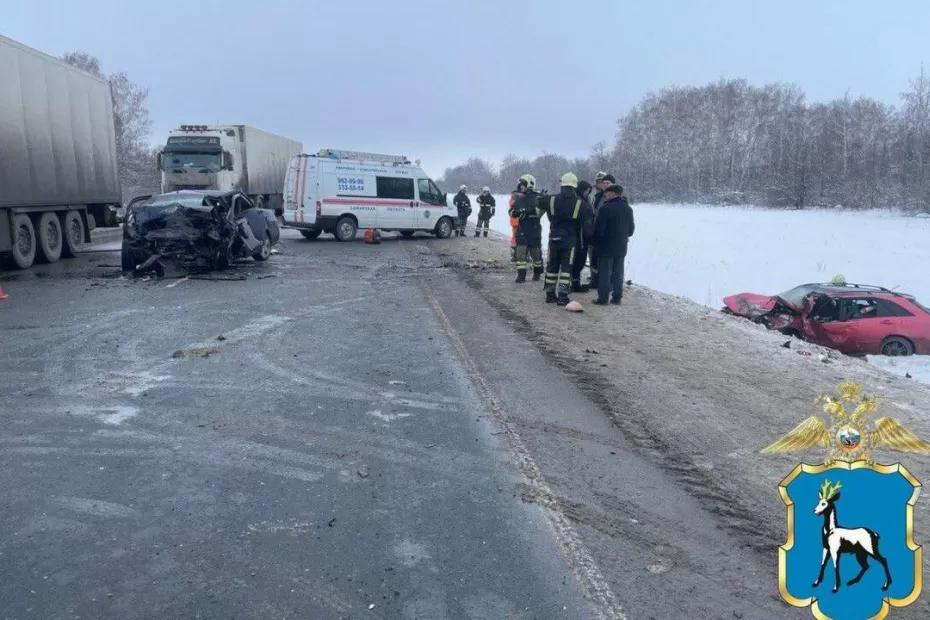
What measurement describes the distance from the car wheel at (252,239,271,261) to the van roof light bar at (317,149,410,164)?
17.1 ft

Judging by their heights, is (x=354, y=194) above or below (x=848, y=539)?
above

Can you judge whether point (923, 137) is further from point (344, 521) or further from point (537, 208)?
point (344, 521)

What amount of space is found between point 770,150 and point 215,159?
192 feet

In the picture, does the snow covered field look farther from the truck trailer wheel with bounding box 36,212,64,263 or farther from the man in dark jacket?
the truck trailer wheel with bounding box 36,212,64,263

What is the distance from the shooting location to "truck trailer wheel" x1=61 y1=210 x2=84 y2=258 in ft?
55.0

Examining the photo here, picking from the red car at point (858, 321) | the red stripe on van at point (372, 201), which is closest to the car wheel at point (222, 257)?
the red stripe on van at point (372, 201)

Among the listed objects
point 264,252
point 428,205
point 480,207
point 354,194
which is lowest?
point 264,252

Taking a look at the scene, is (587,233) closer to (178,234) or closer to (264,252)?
(178,234)

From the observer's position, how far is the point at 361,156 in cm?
2230

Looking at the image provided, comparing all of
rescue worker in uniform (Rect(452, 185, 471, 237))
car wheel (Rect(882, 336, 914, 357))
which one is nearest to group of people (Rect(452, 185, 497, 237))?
rescue worker in uniform (Rect(452, 185, 471, 237))

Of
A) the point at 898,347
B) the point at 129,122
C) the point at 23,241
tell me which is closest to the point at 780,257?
the point at 898,347

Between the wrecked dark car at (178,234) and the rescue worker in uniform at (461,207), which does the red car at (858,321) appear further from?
the rescue worker in uniform at (461,207)

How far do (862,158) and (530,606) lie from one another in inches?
2509

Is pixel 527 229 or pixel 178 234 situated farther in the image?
pixel 178 234
